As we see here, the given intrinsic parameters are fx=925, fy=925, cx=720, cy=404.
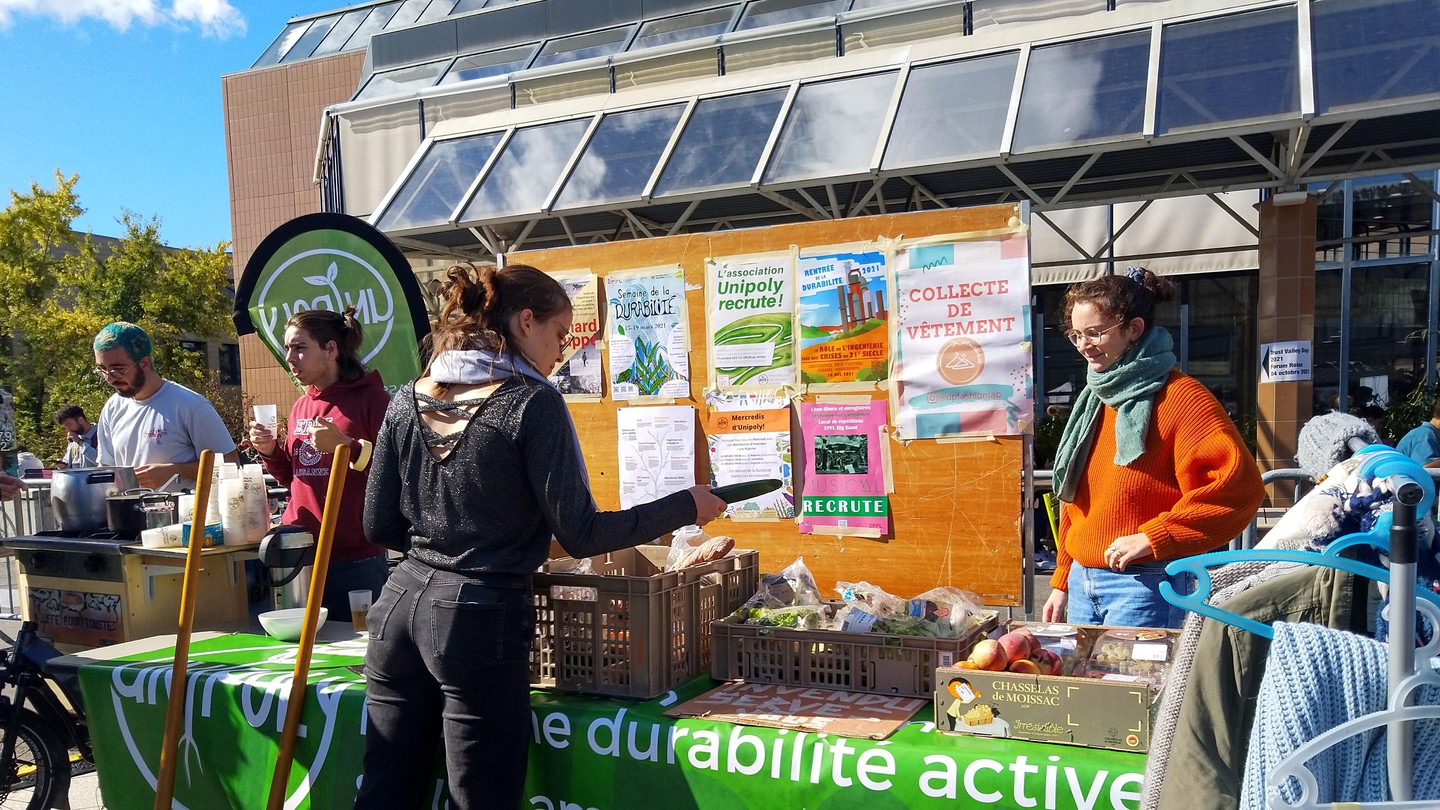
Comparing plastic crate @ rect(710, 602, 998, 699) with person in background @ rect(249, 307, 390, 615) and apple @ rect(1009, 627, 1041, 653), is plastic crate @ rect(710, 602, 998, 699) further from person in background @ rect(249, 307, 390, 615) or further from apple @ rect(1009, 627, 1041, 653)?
person in background @ rect(249, 307, 390, 615)

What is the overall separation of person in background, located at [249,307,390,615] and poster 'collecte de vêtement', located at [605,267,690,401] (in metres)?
0.91

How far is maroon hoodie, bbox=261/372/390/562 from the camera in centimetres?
329

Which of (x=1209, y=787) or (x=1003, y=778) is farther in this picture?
(x=1003, y=778)

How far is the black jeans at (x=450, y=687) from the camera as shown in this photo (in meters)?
2.02

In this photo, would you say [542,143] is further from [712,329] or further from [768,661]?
[768,661]

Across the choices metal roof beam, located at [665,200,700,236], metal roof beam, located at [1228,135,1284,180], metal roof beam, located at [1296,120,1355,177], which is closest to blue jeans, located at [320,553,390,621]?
metal roof beam, located at [665,200,700,236]

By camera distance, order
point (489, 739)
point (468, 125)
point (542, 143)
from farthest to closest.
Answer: point (468, 125), point (542, 143), point (489, 739)

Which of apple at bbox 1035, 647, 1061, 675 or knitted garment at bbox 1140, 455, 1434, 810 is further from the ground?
knitted garment at bbox 1140, 455, 1434, 810

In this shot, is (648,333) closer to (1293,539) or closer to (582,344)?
(582,344)

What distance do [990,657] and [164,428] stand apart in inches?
147

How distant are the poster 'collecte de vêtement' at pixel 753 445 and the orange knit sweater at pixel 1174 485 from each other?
105cm

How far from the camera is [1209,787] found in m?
1.53

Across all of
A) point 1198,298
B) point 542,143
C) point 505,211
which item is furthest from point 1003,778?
point 1198,298

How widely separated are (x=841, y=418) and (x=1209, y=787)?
1.94 metres
